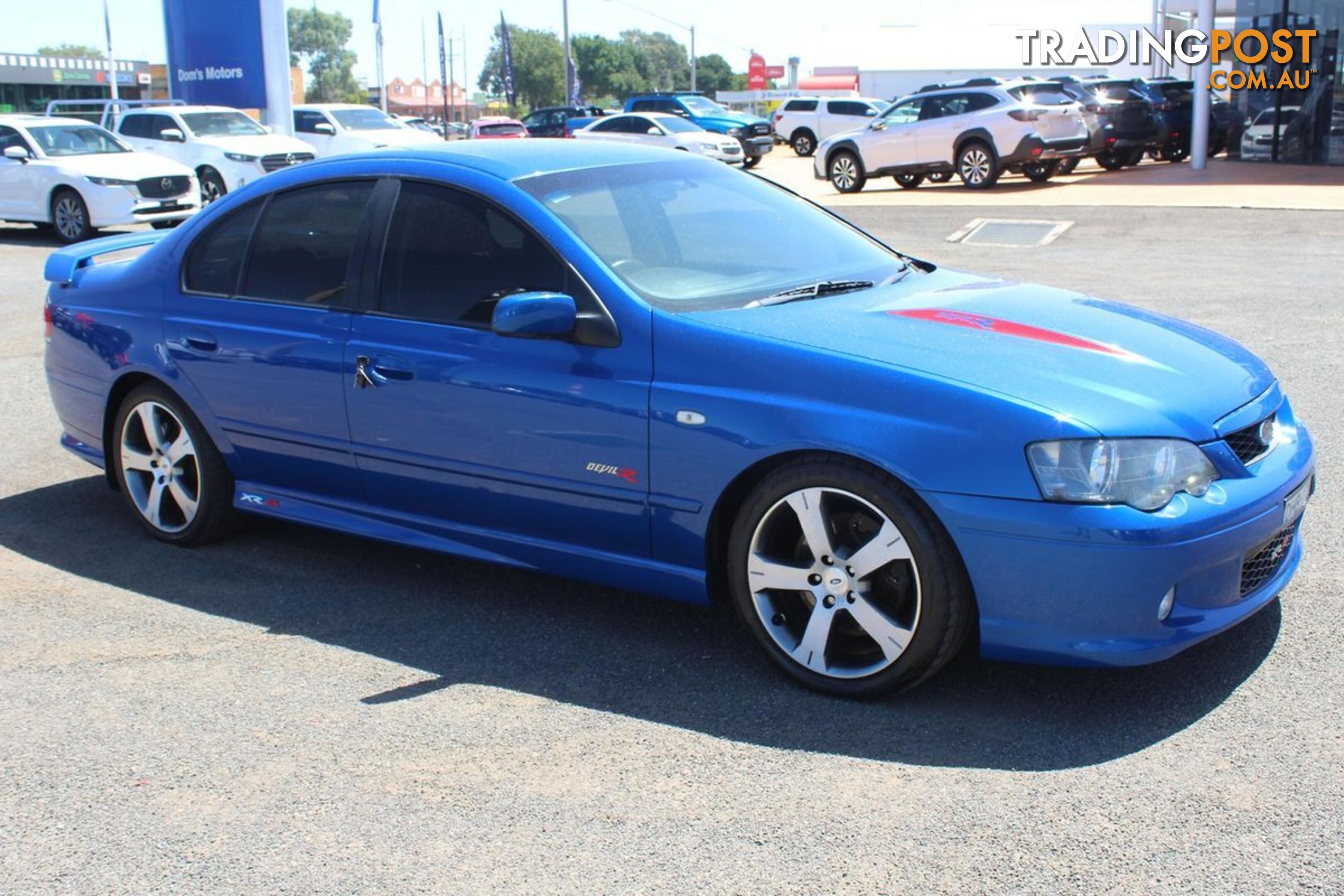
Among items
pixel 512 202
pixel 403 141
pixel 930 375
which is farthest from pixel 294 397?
pixel 403 141

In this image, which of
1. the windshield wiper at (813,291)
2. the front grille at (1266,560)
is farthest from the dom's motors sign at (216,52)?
the front grille at (1266,560)

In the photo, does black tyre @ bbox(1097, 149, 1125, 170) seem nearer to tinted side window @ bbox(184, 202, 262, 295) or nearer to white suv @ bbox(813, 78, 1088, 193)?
white suv @ bbox(813, 78, 1088, 193)

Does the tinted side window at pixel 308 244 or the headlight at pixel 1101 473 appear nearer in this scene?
the headlight at pixel 1101 473

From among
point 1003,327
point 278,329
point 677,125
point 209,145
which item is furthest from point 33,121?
point 1003,327

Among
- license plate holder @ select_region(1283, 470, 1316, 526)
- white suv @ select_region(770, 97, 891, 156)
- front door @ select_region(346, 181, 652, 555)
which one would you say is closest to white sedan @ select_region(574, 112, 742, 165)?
white suv @ select_region(770, 97, 891, 156)

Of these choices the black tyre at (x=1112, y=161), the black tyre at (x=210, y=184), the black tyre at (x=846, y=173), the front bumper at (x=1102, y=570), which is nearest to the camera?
the front bumper at (x=1102, y=570)

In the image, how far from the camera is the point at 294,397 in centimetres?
505

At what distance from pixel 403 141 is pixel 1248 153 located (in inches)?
670

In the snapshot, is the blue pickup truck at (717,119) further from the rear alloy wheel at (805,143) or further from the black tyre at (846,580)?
the black tyre at (846,580)

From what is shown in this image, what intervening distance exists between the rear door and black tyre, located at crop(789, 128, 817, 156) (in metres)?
36.8

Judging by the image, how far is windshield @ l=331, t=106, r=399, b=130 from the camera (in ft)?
92.9

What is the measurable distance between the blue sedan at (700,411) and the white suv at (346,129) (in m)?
22.1

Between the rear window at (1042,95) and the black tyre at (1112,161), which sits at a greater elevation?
the rear window at (1042,95)

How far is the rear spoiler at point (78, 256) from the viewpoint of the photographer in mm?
6039
